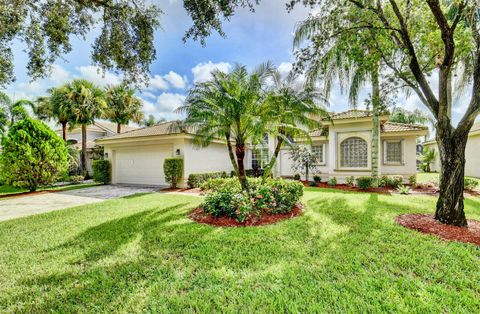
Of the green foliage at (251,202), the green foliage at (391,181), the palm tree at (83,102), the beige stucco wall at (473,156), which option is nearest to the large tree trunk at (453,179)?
the green foliage at (251,202)

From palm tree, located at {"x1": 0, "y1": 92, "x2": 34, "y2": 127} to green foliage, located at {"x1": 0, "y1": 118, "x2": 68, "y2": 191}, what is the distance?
1606cm

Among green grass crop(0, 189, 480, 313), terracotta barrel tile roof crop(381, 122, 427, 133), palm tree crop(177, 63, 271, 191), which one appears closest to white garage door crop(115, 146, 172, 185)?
palm tree crop(177, 63, 271, 191)

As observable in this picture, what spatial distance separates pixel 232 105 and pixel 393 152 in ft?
45.5

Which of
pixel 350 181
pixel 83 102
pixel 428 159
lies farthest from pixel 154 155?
pixel 428 159

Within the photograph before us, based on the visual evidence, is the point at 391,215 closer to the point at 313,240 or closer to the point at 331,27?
the point at 313,240

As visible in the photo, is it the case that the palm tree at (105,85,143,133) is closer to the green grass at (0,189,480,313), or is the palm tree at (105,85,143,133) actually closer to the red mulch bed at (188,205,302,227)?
the green grass at (0,189,480,313)

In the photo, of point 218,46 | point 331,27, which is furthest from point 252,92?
point 331,27

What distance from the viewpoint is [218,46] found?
8.62 metres

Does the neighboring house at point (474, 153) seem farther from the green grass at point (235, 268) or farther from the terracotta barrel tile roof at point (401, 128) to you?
the green grass at point (235, 268)

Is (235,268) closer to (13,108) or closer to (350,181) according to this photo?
(350,181)

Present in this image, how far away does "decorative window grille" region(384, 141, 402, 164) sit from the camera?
15.9 m

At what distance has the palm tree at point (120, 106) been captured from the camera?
2486cm

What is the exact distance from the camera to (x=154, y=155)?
53.1 feet

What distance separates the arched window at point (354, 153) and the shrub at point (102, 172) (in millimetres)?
17563
